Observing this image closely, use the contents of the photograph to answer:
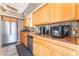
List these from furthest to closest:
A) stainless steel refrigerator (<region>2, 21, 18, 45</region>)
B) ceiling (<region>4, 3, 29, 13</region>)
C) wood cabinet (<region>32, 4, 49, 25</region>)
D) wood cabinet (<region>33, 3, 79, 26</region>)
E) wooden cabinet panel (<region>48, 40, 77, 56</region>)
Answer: wood cabinet (<region>32, 4, 49, 25</region>)
stainless steel refrigerator (<region>2, 21, 18, 45</region>)
ceiling (<region>4, 3, 29, 13</region>)
wood cabinet (<region>33, 3, 79, 26</region>)
wooden cabinet panel (<region>48, 40, 77, 56</region>)

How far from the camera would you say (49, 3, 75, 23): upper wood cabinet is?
1.57 meters

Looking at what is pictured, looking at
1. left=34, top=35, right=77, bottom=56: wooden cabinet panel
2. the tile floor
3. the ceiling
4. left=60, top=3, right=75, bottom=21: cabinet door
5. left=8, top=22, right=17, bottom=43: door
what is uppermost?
the ceiling

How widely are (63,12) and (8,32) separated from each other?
1069mm

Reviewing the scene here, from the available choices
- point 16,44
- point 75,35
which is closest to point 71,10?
point 75,35

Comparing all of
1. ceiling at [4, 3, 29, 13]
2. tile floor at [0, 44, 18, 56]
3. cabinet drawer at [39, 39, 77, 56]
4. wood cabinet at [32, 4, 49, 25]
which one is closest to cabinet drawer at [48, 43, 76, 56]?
cabinet drawer at [39, 39, 77, 56]

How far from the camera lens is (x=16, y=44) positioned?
2.06m

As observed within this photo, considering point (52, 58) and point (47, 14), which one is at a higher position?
point (47, 14)

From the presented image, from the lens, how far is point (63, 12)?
1.80 metres

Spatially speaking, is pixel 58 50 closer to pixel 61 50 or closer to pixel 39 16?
pixel 61 50

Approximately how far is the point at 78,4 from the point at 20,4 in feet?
3.17

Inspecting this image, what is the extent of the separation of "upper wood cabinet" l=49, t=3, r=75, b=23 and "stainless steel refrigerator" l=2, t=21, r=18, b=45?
0.81m

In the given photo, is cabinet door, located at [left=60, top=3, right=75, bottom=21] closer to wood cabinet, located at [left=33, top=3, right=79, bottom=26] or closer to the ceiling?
wood cabinet, located at [left=33, top=3, right=79, bottom=26]

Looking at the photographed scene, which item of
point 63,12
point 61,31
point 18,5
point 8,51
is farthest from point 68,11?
point 8,51

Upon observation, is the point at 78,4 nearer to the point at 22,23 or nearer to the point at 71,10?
the point at 71,10
